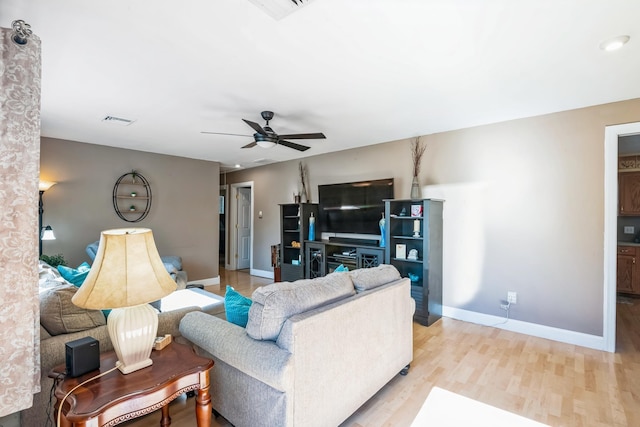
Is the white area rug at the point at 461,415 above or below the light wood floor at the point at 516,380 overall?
above

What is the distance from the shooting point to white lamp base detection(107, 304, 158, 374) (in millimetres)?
1379

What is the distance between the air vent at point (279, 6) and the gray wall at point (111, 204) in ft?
14.6

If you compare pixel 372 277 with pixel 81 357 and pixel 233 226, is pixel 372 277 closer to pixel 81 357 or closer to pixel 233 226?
pixel 81 357

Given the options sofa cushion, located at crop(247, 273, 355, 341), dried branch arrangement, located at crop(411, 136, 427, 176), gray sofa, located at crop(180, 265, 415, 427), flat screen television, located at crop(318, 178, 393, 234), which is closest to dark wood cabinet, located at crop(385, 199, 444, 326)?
flat screen television, located at crop(318, 178, 393, 234)

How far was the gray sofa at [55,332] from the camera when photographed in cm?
157

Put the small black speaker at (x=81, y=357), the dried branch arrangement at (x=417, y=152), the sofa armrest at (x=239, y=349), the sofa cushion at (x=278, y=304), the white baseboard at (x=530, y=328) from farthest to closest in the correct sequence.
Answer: the dried branch arrangement at (x=417, y=152)
the white baseboard at (x=530, y=328)
the sofa cushion at (x=278, y=304)
the sofa armrest at (x=239, y=349)
the small black speaker at (x=81, y=357)

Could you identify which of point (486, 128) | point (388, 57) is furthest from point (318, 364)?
point (486, 128)

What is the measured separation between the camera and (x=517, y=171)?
3520 mm

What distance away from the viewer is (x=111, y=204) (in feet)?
16.1

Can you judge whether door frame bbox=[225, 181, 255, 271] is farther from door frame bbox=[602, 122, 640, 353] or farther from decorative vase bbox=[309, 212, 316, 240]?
door frame bbox=[602, 122, 640, 353]

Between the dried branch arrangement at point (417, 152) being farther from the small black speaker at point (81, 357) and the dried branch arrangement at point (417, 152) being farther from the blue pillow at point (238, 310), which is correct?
the small black speaker at point (81, 357)

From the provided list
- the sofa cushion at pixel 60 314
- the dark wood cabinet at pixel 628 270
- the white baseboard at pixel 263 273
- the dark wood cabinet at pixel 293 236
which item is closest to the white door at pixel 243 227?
the white baseboard at pixel 263 273

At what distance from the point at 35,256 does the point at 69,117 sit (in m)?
3.08

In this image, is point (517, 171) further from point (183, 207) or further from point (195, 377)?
point (183, 207)
